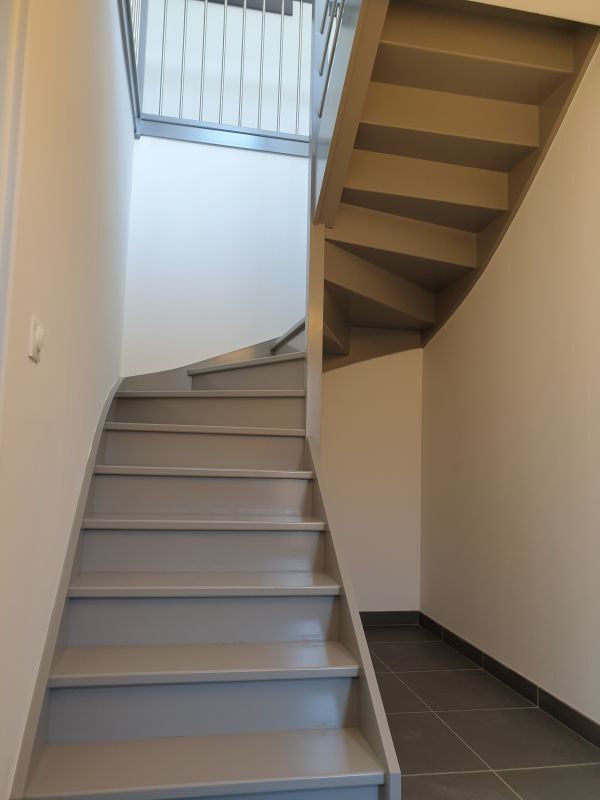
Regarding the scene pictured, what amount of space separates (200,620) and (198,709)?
295 millimetres

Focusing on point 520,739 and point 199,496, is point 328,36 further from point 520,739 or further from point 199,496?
point 520,739

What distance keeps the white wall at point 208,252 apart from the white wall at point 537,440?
138cm

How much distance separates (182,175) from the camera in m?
3.95

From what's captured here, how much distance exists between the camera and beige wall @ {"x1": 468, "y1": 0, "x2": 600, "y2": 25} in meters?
2.00

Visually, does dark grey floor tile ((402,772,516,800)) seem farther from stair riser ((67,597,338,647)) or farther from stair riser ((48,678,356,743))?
stair riser ((67,597,338,647))

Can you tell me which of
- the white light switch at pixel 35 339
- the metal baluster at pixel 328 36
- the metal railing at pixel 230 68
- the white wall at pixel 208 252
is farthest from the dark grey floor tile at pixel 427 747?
the metal railing at pixel 230 68

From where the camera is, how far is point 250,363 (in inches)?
130

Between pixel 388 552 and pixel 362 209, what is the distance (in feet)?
6.58

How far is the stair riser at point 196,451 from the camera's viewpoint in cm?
259

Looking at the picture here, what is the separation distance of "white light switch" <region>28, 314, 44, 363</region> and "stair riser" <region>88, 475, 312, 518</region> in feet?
3.20

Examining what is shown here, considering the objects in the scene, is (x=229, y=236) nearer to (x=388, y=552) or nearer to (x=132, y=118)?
(x=132, y=118)

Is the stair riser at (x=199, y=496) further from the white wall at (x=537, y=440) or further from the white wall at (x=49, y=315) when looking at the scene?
the white wall at (x=537, y=440)

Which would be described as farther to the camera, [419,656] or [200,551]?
[419,656]

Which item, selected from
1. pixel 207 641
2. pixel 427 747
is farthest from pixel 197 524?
pixel 427 747
